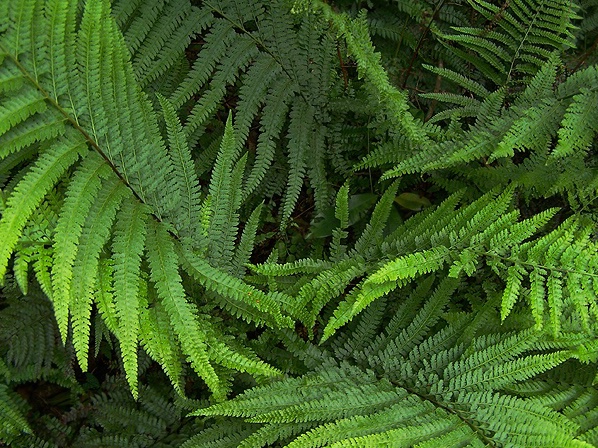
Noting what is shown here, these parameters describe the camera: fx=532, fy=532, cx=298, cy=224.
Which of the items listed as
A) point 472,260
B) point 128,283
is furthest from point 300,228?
point 128,283

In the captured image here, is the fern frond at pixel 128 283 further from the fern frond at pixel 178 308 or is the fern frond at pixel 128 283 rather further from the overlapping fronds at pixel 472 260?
the overlapping fronds at pixel 472 260

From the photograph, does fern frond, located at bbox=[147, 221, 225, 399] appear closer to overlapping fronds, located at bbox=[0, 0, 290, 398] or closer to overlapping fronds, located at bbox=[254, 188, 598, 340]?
overlapping fronds, located at bbox=[0, 0, 290, 398]

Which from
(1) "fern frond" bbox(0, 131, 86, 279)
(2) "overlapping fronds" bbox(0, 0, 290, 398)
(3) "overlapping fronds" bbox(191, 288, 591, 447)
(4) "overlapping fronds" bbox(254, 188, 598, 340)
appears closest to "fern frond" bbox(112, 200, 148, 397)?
(2) "overlapping fronds" bbox(0, 0, 290, 398)

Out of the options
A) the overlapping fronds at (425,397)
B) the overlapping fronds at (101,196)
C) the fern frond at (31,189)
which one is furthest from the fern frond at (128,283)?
the overlapping fronds at (425,397)

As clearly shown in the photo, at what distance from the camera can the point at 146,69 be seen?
108 inches

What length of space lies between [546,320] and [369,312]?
86cm

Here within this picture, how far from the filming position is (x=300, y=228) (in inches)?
136

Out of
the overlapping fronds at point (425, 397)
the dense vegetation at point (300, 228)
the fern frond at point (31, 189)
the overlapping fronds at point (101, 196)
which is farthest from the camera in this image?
the overlapping fronds at point (425, 397)

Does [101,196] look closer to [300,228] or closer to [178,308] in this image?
[178,308]

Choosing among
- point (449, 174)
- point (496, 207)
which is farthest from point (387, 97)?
point (449, 174)

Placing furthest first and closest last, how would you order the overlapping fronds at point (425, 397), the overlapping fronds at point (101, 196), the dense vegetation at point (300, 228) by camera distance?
the overlapping fronds at point (425, 397) → the dense vegetation at point (300, 228) → the overlapping fronds at point (101, 196)

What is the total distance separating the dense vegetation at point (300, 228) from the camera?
2.13 metres

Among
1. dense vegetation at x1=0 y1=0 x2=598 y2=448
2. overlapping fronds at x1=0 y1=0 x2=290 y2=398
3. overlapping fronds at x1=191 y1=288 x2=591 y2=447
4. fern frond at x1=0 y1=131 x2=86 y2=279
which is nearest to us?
fern frond at x1=0 y1=131 x2=86 y2=279

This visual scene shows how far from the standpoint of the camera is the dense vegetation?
213 centimetres
